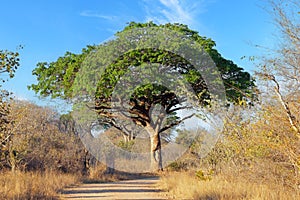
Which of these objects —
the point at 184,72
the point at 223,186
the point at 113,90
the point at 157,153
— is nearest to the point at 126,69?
the point at 113,90

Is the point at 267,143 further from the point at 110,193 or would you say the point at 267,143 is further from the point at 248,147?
the point at 110,193

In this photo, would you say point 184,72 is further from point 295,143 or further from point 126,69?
point 295,143

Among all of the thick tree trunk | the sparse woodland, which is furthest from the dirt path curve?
the thick tree trunk

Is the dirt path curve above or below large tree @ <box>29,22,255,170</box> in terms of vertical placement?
below

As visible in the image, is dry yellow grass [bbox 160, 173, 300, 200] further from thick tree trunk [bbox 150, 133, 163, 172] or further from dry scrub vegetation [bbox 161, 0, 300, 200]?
thick tree trunk [bbox 150, 133, 163, 172]

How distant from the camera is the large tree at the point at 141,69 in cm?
2078

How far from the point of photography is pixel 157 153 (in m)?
27.4

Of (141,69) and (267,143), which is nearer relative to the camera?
(267,143)

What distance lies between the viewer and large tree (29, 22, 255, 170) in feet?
68.2

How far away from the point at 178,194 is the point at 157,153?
16283 mm

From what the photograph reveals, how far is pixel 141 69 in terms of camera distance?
20.6 metres

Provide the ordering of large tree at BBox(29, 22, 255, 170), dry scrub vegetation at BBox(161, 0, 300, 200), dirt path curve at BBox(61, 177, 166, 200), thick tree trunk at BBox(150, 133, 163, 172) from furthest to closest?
thick tree trunk at BBox(150, 133, 163, 172)
large tree at BBox(29, 22, 255, 170)
dirt path curve at BBox(61, 177, 166, 200)
dry scrub vegetation at BBox(161, 0, 300, 200)

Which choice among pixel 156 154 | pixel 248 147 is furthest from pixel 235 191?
A: pixel 156 154

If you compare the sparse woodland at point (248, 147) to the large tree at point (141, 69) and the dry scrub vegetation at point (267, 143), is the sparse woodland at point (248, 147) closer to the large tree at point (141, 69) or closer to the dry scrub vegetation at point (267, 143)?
the dry scrub vegetation at point (267, 143)
